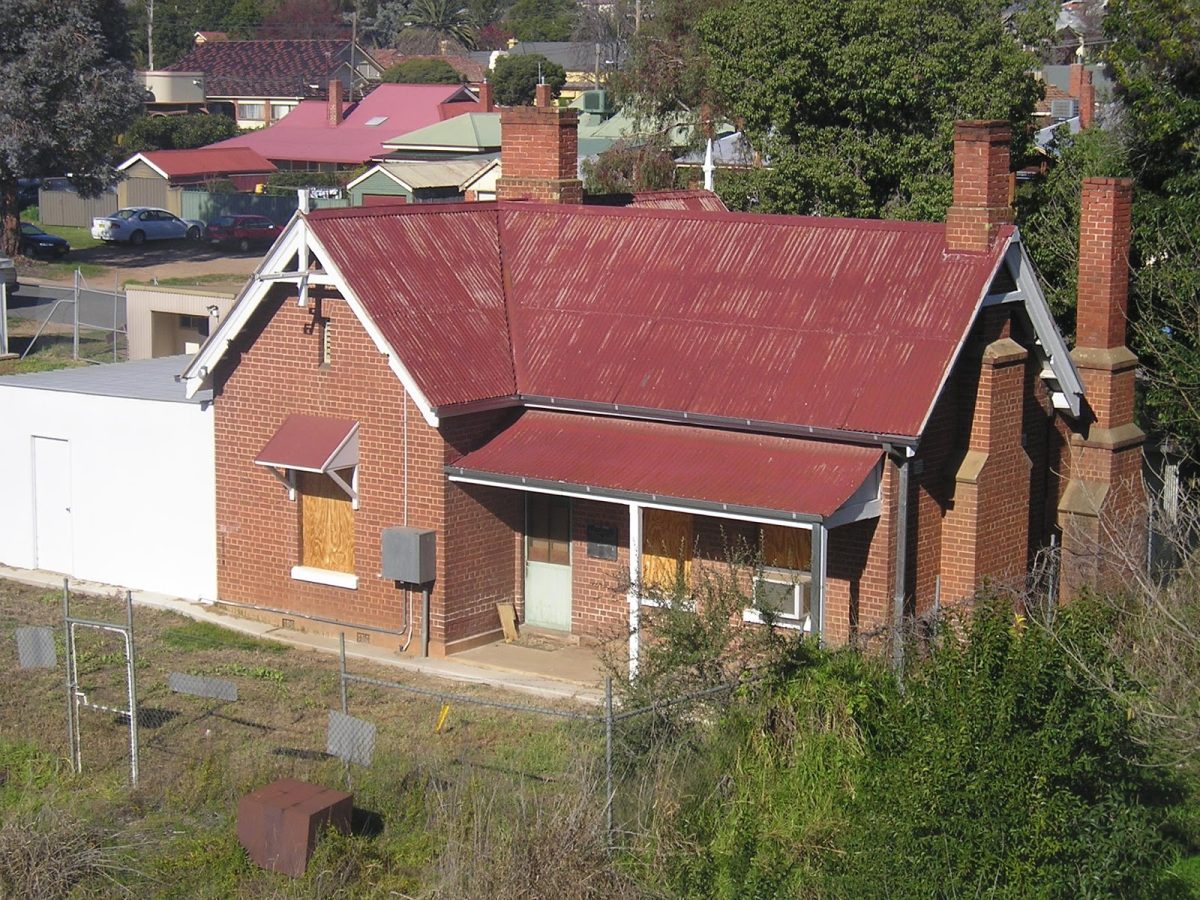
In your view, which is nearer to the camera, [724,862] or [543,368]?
[724,862]

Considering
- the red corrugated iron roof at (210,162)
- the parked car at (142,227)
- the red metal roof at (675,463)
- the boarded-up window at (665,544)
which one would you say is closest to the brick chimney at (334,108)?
the red corrugated iron roof at (210,162)

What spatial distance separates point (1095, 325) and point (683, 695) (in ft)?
29.1

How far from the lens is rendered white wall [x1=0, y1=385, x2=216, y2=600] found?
68.6 ft

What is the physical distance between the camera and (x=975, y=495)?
17.9 metres

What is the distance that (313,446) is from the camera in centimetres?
1919

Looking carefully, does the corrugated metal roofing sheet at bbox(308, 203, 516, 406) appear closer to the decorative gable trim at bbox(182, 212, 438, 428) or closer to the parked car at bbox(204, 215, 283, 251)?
the decorative gable trim at bbox(182, 212, 438, 428)

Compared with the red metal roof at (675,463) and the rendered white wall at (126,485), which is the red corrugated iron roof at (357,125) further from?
the red metal roof at (675,463)

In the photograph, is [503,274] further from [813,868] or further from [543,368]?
[813,868]

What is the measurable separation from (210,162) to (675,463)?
5562cm

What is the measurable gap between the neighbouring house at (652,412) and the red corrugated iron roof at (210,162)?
4922 cm

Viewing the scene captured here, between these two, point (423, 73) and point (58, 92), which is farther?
point (423, 73)

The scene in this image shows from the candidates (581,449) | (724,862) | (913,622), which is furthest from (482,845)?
(581,449)

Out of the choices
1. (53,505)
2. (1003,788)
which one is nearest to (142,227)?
(53,505)

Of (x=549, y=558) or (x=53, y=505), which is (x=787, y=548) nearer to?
(x=549, y=558)
